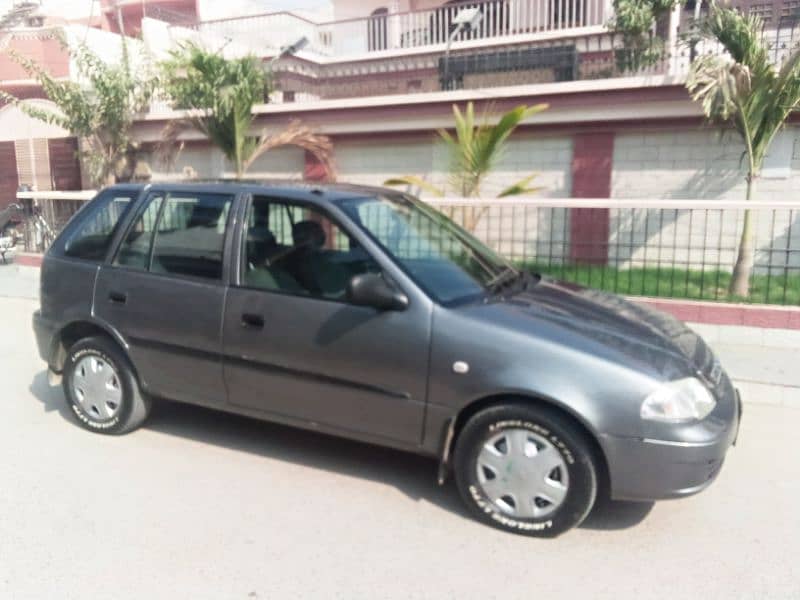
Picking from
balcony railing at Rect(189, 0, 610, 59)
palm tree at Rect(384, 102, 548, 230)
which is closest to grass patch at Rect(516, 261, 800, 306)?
palm tree at Rect(384, 102, 548, 230)

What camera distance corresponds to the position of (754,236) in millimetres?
7695

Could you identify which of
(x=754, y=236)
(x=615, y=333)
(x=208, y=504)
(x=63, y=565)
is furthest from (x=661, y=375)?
(x=754, y=236)

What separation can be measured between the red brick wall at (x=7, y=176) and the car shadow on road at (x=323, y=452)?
12.8m

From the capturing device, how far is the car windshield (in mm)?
3629

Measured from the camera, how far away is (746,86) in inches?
269

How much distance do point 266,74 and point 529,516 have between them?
9.52 metres

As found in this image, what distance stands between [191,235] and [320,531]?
1957 mm

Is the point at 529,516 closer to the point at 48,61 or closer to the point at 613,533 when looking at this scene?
the point at 613,533

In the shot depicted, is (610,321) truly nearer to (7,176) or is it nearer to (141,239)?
(141,239)

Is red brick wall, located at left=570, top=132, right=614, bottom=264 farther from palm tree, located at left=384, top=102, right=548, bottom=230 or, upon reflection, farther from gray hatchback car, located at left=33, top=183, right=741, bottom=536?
gray hatchback car, located at left=33, top=183, right=741, bottom=536

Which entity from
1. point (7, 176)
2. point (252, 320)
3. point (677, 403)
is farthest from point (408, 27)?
point (677, 403)

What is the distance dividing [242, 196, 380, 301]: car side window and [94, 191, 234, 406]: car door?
0.19 m

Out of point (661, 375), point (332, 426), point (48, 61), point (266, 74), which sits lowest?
point (332, 426)

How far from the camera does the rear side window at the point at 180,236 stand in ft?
13.3
